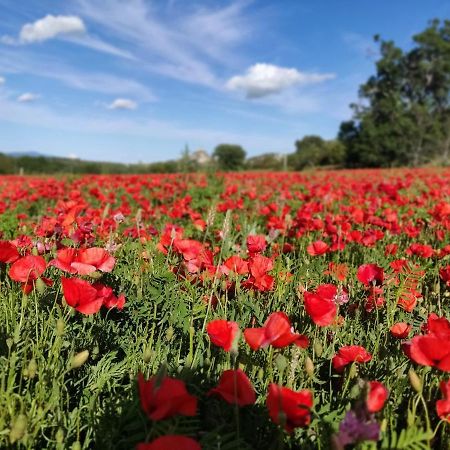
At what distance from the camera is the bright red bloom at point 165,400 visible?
1.00 metres

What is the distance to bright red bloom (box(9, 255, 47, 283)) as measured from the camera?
1.75 meters

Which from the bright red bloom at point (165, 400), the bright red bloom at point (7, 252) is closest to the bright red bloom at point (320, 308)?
the bright red bloom at point (165, 400)

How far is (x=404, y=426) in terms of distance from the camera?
1.45m

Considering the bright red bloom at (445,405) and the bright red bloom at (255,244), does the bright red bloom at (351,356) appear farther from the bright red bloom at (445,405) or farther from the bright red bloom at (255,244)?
the bright red bloom at (255,244)

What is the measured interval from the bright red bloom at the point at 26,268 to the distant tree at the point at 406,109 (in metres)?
41.7

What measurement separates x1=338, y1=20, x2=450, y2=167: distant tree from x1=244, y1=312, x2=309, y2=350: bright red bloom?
41.9 metres

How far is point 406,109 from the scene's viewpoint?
44.9m

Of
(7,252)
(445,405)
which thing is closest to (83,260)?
(7,252)

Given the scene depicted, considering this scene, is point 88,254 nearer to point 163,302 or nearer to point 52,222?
point 163,302

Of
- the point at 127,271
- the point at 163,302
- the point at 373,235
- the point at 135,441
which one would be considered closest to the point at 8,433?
the point at 135,441

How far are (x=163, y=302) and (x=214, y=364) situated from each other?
0.49m

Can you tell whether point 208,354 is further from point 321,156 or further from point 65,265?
point 321,156

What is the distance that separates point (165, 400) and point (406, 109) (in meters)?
48.8

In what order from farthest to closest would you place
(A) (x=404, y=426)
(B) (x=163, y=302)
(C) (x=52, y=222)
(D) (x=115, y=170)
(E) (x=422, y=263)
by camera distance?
(D) (x=115, y=170)
(E) (x=422, y=263)
(C) (x=52, y=222)
(B) (x=163, y=302)
(A) (x=404, y=426)
